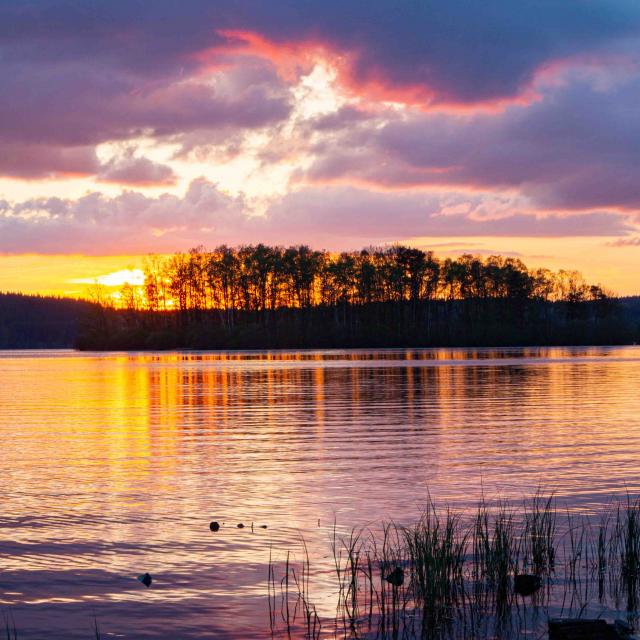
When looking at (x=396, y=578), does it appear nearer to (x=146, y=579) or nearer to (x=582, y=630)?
(x=582, y=630)

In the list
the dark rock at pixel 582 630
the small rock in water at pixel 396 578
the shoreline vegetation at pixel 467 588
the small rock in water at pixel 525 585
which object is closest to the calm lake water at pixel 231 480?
the shoreline vegetation at pixel 467 588

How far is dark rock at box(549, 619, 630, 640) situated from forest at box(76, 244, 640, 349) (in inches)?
5894

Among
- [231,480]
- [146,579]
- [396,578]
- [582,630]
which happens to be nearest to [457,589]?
[396,578]

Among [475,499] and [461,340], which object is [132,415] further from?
[461,340]

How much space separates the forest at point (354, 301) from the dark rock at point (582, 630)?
150 meters

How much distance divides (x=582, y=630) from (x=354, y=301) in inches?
6505

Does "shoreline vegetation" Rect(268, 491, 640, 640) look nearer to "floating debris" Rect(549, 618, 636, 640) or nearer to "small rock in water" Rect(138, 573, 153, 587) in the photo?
"floating debris" Rect(549, 618, 636, 640)

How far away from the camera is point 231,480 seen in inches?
936

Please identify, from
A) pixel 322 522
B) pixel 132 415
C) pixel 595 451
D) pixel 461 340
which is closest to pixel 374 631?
pixel 322 522

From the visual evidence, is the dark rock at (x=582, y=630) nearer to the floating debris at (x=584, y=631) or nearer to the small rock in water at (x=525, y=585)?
the floating debris at (x=584, y=631)

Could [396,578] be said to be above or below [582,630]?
below

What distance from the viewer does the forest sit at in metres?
166

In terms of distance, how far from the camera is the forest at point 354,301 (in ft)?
544

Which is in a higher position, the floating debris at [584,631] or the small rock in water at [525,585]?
the floating debris at [584,631]
